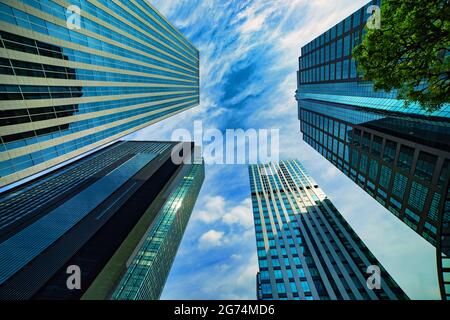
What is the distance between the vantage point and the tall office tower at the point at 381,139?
110 feet

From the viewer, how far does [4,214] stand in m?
64.9

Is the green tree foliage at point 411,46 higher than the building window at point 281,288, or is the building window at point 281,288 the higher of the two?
the green tree foliage at point 411,46

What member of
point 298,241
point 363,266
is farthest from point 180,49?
point 363,266

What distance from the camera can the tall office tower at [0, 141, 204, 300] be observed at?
4703 cm

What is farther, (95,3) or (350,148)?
(350,148)

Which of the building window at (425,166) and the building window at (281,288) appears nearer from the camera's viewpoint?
the building window at (425,166)

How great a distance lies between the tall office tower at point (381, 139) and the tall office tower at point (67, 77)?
43.8 metres

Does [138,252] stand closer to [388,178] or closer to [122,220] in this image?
[122,220]

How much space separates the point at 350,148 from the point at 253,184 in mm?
52582

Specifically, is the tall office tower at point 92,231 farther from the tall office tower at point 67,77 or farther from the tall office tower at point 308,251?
the tall office tower at point 308,251

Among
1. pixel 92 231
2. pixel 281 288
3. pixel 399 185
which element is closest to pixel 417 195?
pixel 399 185

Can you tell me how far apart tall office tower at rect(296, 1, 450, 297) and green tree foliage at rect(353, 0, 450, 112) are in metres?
12.1

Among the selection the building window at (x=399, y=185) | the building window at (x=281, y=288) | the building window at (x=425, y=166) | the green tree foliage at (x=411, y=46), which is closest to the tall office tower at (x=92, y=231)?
the building window at (x=281, y=288)
